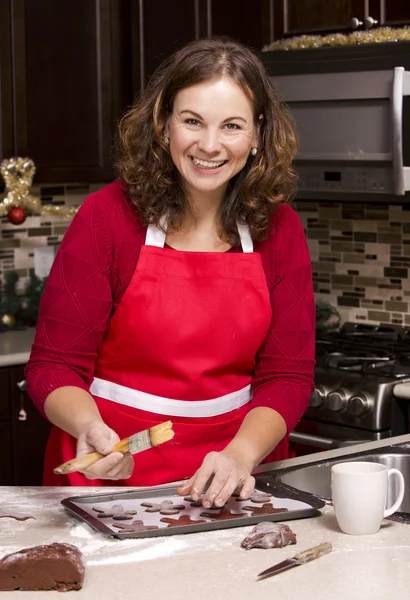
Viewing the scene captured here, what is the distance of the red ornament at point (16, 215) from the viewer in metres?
3.60

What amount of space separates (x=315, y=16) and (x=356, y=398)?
1.24 meters

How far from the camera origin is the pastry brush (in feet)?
4.98

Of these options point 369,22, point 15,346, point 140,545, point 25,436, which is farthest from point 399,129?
point 140,545

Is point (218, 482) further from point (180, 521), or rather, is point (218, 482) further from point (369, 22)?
point (369, 22)

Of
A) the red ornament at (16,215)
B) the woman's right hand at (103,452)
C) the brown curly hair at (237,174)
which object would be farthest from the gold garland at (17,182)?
the woman's right hand at (103,452)

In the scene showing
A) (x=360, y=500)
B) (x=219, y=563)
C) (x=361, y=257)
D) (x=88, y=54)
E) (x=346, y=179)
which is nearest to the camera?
(x=219, y=563)

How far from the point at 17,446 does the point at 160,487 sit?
5.47 ft

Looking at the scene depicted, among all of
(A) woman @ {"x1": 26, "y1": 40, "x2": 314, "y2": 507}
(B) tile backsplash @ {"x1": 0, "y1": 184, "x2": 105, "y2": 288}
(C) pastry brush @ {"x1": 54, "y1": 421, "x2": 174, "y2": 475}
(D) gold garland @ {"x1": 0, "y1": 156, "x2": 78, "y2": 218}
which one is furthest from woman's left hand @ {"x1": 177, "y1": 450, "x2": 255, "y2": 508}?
(B) tile backsplash @ {"x1": 0, "y1": 184, "x2": 105, "y2": 288}

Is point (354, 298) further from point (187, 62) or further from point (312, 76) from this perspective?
point (187, 62)

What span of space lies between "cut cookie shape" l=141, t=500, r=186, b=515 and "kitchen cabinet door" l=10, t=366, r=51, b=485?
1692mm

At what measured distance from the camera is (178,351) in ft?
6.65

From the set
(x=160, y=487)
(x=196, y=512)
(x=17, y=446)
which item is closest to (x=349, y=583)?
(x=196, y=512)

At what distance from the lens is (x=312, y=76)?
3311mm

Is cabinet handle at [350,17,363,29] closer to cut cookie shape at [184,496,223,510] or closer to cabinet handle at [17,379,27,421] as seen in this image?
cabinet handle at [17,379,27,421]
